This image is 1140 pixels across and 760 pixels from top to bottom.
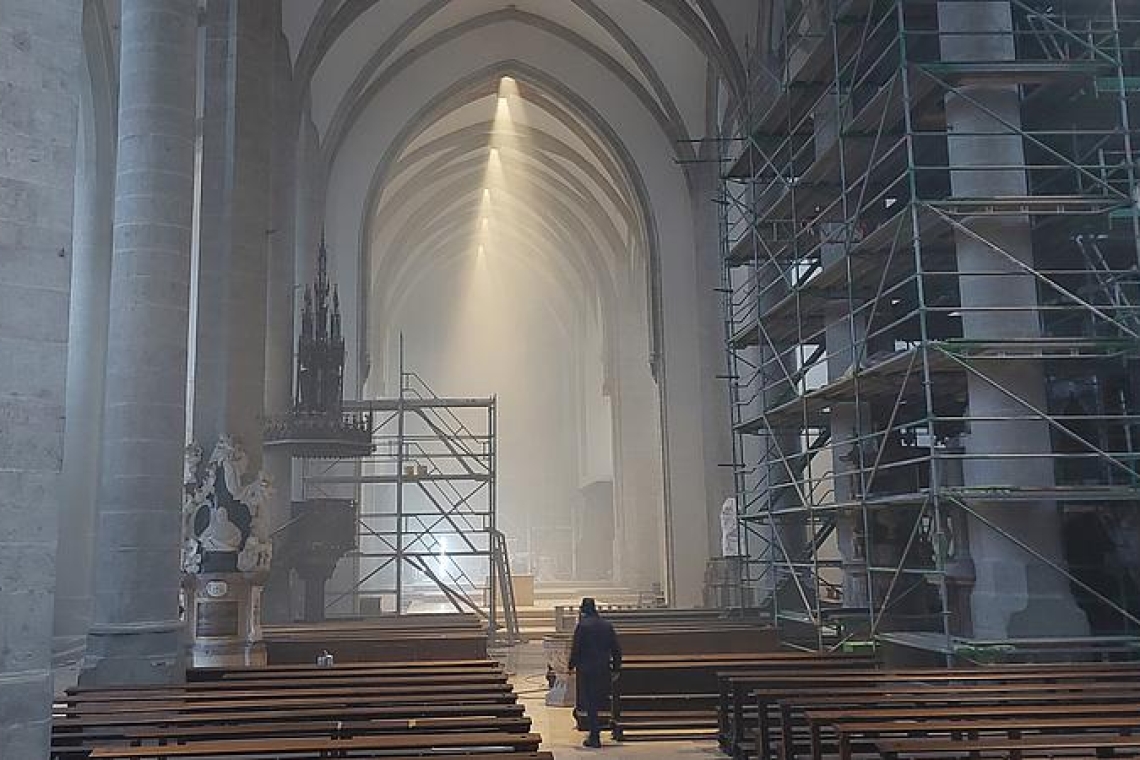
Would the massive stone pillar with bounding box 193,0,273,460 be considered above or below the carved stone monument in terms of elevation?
above

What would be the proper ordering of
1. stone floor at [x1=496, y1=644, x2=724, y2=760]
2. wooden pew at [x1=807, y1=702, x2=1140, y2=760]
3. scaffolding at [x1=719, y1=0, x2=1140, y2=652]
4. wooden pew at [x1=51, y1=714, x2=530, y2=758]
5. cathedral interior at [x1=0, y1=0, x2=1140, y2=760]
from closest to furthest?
1. wooden pew at [x1=807, y1=702, x2=1140, y2=760]
2. wooden pew at [x1=51, y1=714, x2=530, y2=758]
3. cathedral interior at [x1=0, y1=0, x2=1140, y2=760]
4. stone floor at [x1=496, y1=644, x2=724, y2=760]
5. scaffolding at [x1=719, y1=0, x2=1140, y2=652]

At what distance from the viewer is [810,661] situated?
890cm

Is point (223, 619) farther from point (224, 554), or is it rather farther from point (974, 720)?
point (974, 720)

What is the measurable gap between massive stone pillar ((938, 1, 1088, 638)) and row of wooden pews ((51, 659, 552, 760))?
475 cm

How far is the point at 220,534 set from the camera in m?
12.7

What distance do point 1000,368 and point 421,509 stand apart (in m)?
33.4

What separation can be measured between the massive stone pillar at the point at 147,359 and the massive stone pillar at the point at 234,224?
144 inches

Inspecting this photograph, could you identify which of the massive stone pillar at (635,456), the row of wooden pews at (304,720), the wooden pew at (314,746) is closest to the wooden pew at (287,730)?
the row of wooden pews at (304,720)

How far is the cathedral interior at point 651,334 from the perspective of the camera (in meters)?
5.76

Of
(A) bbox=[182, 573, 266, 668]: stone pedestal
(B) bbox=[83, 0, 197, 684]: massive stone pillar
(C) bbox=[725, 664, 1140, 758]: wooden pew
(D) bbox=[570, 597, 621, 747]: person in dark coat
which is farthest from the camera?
(A) bbox=[182, 573, 266, 668]: stone pedestal

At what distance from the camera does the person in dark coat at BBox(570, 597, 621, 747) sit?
8688mm

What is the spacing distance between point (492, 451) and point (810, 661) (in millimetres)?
11860

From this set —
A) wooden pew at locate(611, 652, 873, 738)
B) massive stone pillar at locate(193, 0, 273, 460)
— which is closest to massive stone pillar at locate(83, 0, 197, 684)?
massive stone pillar at locate(193, 0, 273, 460)

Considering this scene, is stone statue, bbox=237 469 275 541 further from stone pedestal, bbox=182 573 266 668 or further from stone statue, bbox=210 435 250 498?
stone pedestal, bbox=182 573 266 668
